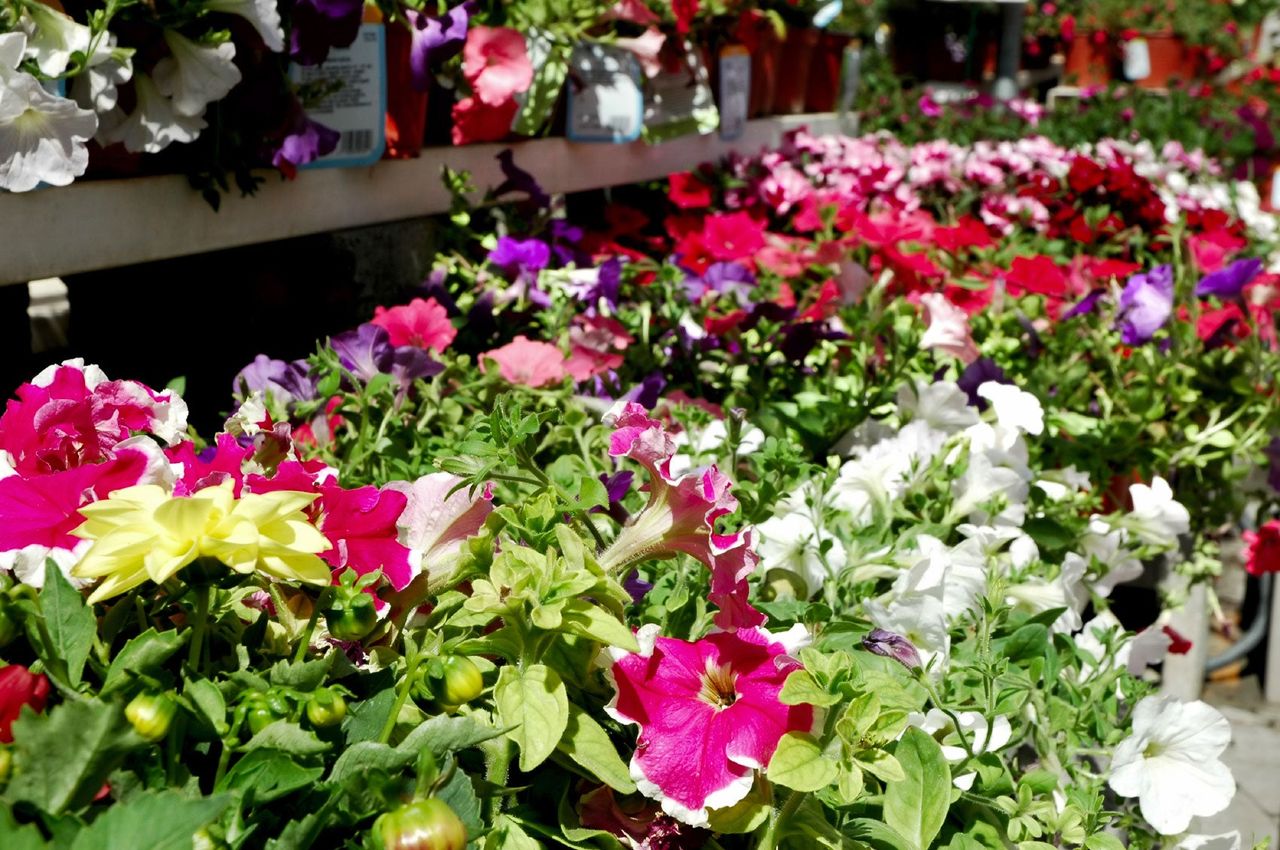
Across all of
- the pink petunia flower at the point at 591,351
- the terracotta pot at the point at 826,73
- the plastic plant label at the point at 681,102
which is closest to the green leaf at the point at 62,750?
the pink petunia flower at the point at 591,351

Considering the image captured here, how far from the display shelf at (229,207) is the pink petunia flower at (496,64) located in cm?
12

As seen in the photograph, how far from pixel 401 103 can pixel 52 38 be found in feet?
1.97

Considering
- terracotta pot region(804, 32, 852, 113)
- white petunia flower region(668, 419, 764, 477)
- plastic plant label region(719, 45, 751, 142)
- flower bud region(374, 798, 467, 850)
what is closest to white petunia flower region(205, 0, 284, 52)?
white petunia flower region(668, 419, 764, 477)

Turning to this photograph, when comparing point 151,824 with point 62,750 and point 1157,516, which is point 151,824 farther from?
point 1157,516

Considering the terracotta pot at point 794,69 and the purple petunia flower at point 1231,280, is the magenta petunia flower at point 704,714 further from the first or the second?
the terracotta pot at point 794,69

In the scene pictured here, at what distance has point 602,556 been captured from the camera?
748mm

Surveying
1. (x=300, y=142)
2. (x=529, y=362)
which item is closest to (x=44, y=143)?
(x=300, y=142)

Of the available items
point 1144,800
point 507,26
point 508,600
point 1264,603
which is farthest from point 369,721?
point 1264,603

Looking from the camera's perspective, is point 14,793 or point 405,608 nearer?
point 14,793

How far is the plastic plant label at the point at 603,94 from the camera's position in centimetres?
195

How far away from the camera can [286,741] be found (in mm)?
536

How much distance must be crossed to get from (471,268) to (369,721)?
3.42 ft

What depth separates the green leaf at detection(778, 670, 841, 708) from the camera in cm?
61

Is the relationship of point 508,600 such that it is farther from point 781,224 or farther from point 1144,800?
point 781,224
